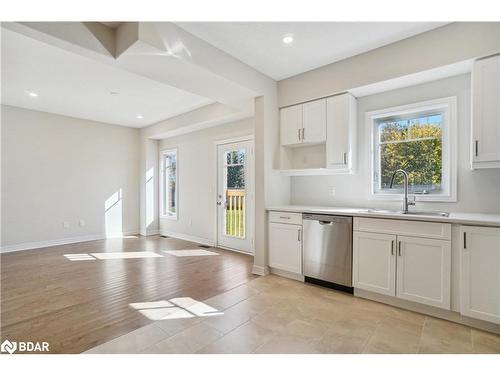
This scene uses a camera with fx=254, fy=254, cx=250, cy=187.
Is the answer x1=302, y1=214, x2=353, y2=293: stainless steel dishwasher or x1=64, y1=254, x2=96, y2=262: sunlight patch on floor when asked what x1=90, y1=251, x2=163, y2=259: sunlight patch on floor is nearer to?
x1=64, y1=254, x2=96, y2=262: sunlight patch on floor

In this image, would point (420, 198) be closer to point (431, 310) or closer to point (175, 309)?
point (431, 310)

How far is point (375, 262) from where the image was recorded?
268 cm

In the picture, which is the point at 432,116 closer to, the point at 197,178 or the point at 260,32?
the point at 260,32

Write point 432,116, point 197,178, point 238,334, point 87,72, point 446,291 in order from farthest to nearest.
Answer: point 197,178 → point 87,72 → point 432,116 → point 446,291 → point 238,334

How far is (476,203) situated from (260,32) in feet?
9.35

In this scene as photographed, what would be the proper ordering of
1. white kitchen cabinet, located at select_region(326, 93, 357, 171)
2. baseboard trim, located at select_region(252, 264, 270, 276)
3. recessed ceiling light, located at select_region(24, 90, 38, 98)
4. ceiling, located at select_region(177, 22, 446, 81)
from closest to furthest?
ceiling, located at select_region(177, 22, 446, 81)
white kitchen cabinet, located at select_region(326, 93, 357, 171)
baseboard trim, located at select_region(252, 264, 270, 276)
recessed ceiling light, located at select_region(24, 90, 38, 98)

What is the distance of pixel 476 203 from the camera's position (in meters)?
2.63

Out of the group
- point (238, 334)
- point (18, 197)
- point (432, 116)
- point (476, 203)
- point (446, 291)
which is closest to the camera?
point (238, 334)

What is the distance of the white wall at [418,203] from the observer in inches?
102

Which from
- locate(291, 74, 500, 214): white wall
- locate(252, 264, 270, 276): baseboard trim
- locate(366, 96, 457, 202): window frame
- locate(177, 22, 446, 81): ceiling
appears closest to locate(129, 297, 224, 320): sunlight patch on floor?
locate(252, 264, 270, 276): baseboard trim

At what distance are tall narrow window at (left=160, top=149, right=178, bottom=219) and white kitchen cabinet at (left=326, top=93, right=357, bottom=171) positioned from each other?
418 centimetres

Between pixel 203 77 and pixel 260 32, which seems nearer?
pixel 260 32

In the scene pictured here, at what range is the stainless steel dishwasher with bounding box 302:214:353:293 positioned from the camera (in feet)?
9.46
